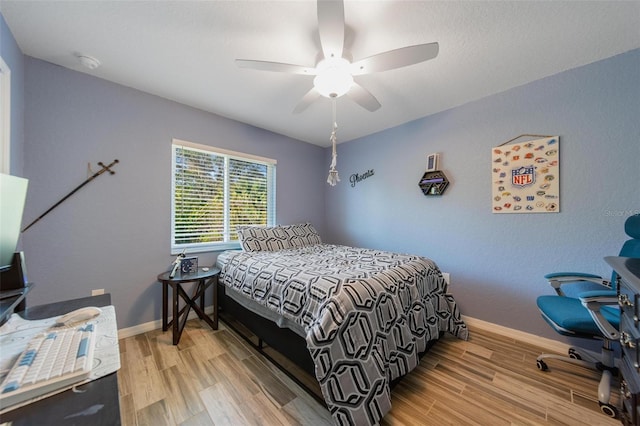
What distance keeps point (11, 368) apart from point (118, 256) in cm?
179

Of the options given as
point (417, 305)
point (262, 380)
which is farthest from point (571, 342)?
point (262, 380)

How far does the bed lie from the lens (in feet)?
4.07

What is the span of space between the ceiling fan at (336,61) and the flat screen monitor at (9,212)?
49.0 inches

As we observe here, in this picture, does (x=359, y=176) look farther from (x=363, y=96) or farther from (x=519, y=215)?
(x=519, y=215)

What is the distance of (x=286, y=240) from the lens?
2939mm

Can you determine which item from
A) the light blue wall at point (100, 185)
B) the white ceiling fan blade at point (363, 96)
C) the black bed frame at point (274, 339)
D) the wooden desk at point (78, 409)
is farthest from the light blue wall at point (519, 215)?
the wooden desk at point (78, 409)

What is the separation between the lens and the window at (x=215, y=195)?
8.32ft

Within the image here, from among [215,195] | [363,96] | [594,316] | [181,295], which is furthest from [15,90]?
[594,316]

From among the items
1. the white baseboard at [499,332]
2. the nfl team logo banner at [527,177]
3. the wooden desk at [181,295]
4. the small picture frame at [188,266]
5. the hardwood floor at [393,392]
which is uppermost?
the nfl team logo banner at [527,177]

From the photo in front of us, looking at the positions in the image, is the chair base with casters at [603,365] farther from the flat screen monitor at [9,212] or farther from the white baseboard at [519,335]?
the flat screen monitor at [9,212]

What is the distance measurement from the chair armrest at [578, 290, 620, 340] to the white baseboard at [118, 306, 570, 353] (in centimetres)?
95

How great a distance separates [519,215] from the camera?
216 cm

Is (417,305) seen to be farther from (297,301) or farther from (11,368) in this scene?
(11,368)

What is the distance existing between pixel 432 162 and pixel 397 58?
1.57 m
